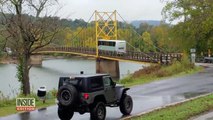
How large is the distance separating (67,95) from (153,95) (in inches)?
357

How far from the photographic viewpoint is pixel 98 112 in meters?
14.4

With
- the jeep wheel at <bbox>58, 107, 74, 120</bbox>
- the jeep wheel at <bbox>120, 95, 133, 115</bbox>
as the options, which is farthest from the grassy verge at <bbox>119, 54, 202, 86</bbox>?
the jeep wheel at <bbox>58, 107, 74, 120</bbox>

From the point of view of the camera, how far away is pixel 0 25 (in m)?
24.3

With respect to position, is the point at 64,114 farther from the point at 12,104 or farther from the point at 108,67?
the point at 108,67

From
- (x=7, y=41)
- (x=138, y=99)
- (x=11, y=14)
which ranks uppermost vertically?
(x=11, y=14)

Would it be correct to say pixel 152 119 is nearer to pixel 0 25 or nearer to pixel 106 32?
pixel 0 25

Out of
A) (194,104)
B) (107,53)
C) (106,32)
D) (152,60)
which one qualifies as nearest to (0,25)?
(194,104)

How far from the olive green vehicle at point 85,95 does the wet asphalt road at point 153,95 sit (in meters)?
0.97

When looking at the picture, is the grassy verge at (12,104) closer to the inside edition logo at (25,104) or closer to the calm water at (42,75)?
the inside edition logo at (25,104)

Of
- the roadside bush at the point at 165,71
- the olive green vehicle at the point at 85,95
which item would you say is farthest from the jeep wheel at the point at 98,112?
the roadside bush at the point at 165,71

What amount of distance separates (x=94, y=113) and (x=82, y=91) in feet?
2.98

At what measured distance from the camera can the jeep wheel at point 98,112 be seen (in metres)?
14.2

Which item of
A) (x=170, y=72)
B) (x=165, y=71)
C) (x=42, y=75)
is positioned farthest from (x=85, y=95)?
(x=42, y=75)

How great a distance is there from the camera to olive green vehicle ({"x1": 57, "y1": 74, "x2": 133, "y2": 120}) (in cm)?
1389
